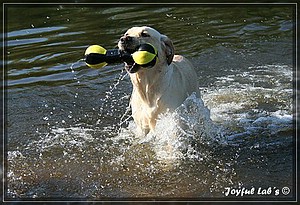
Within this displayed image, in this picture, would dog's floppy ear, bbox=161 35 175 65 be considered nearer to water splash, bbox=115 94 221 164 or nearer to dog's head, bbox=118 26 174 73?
dog's head, bbox=118 26 174 73

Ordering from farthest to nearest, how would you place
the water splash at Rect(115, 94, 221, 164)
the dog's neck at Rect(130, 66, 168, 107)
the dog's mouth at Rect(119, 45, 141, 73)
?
the water splash at Rect(115, 94, 221, 164), the dog's neck at Rect(130, 66, 168, 107), the dog's mouth at Rect(119, 45, 141, 73)

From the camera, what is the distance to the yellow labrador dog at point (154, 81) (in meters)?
5.60

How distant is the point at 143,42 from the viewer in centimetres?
561

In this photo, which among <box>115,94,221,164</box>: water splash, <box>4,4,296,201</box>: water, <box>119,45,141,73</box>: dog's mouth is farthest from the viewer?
<box>115,94,221,164</box>: water splash

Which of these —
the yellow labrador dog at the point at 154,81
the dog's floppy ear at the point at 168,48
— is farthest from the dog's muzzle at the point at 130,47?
the dog's floppy ear at the point at 168,48

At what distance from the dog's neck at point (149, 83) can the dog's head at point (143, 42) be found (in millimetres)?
120

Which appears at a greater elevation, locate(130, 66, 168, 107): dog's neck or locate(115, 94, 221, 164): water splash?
locate(130, 66, 168, 107): dog's neck

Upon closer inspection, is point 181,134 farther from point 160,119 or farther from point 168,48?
point 168,48

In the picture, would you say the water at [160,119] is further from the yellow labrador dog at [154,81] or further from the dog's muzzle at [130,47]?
the dog's muzzle at [130,47]

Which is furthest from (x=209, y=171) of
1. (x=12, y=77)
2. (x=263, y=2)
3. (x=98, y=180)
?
(x=263, y=2)

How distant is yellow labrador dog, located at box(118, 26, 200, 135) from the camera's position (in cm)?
560

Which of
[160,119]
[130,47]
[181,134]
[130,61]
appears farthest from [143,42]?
[181,134]

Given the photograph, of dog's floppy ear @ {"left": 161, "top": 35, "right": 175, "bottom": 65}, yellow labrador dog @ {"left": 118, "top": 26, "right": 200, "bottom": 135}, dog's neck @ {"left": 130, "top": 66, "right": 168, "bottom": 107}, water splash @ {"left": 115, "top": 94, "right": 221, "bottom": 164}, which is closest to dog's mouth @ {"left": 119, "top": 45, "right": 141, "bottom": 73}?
yellow labrador dog @ {"left": 118, "top": 26, "right": 200, "bottom": 135}

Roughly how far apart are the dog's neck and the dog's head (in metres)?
0.12
